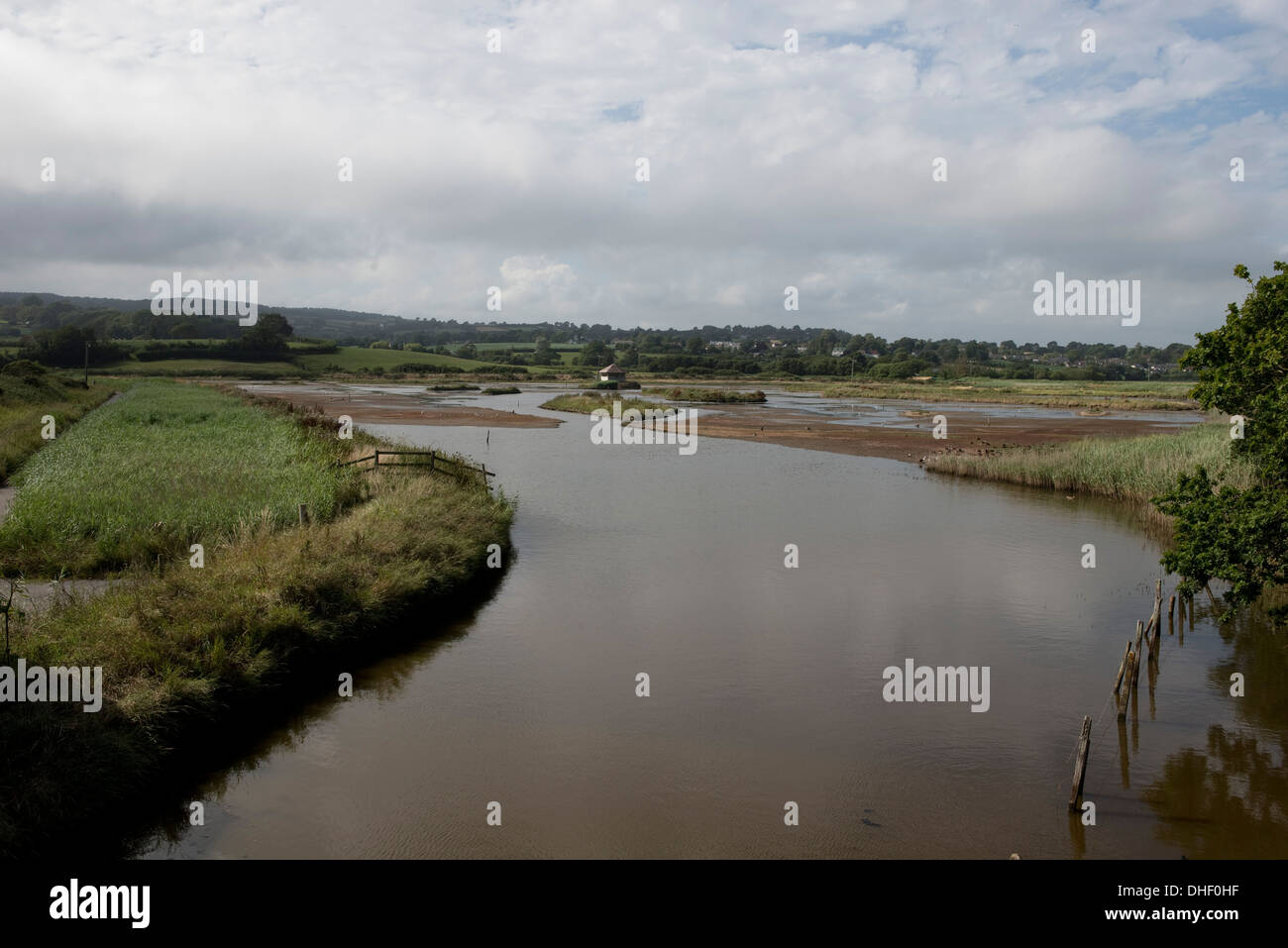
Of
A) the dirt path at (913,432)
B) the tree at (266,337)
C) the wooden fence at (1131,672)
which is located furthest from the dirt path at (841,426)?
the tree at (266,337)

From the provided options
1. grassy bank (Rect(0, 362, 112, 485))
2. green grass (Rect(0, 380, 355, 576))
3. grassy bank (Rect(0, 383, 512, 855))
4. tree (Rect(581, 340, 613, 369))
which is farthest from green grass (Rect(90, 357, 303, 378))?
grassy bank (Rect(0, 383, 512, 855))

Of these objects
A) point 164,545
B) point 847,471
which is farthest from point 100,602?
point 847,471

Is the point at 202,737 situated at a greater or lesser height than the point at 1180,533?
lesser

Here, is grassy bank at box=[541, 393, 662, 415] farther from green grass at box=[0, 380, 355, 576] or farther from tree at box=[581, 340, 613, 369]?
tree at box=[581, 340, 613, 369]

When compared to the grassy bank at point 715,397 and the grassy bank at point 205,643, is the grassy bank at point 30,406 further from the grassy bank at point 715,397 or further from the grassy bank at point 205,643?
the grassy bank at point 715,397

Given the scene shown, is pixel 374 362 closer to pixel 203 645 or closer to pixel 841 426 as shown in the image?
pixel 841 426

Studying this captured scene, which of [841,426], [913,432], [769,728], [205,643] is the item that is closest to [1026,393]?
[841,426]
